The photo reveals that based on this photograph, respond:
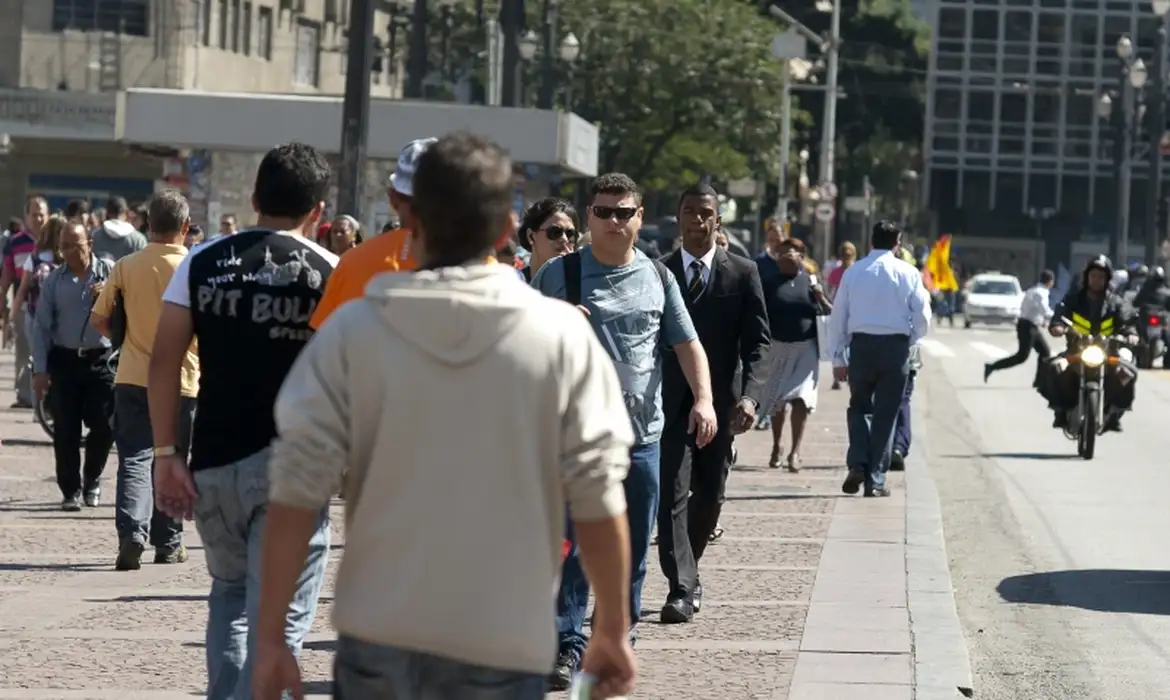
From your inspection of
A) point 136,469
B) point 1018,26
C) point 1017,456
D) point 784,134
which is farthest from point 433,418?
point 1018,26

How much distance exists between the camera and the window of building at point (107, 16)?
54.7 meters

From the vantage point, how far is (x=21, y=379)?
819 inches

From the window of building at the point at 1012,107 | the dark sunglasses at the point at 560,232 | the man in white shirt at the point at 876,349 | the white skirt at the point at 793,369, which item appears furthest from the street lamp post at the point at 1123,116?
Result: the dark sunglasses at the point at 560,232

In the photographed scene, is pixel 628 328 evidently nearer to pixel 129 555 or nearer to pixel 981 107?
pixel 129 555

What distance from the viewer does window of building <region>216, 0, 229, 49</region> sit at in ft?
188

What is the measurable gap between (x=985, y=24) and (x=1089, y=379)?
81.9m

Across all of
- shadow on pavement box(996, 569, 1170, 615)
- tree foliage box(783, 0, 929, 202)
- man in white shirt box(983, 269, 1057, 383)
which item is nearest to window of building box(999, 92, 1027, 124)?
tree foliage box(783, 0, 929, 202)

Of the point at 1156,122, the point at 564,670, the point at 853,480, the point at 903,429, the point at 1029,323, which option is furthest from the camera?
the point at 1156,122

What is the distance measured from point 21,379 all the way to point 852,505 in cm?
826

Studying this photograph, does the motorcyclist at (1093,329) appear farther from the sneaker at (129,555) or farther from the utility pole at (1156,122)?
the utility pole at (1156,122)

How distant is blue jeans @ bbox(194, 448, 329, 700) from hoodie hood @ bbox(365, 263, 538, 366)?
2.02 metres

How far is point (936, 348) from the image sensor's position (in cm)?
4816

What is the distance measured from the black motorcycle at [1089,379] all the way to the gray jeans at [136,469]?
1050 cm

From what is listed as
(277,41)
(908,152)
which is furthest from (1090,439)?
(908,152)
